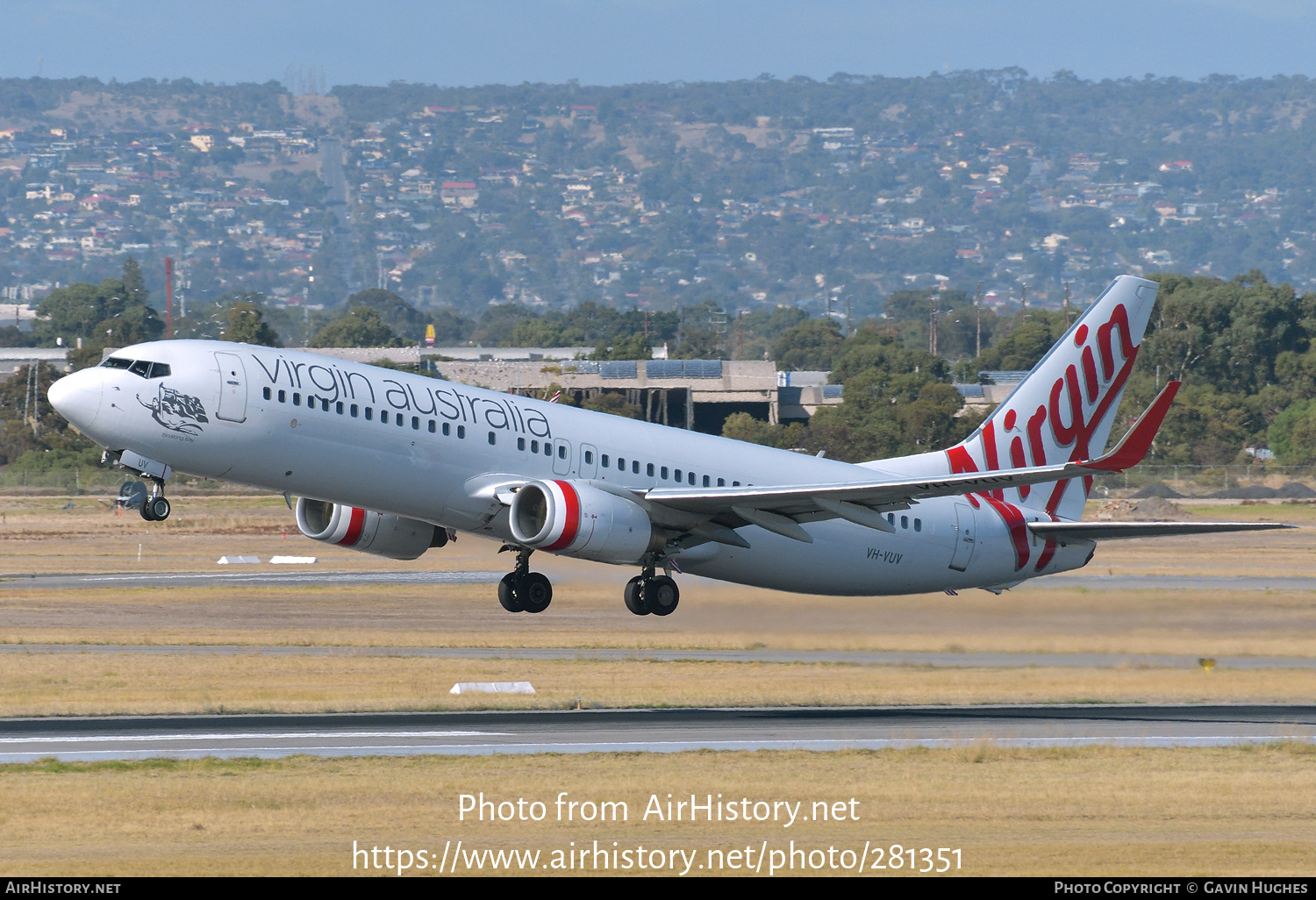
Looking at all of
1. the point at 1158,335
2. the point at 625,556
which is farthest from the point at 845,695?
the point at 1158,335

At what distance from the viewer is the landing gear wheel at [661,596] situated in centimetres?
4003

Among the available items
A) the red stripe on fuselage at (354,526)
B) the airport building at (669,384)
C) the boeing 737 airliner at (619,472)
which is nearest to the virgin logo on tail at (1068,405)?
the boeing 737 airliner at (619,472)

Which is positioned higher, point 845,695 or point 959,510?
point 959,510

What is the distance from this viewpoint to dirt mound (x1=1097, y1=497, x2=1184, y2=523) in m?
106

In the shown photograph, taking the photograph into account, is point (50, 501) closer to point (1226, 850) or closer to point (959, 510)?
point (959, 510)

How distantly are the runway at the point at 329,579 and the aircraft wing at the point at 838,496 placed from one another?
105ft

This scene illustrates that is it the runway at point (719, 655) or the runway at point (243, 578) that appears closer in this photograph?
the runway at point (719, 655)

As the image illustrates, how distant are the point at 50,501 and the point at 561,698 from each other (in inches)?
3380

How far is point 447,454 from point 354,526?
14.2 feet

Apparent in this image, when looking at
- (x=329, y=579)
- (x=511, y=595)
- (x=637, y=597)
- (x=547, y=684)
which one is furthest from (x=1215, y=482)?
(x=511, y=595)

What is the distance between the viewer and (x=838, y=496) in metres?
38.1

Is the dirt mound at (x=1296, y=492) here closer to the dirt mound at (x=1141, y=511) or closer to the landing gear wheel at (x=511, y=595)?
the dirt mound at (x=1141, y=511)

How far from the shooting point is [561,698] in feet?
145
